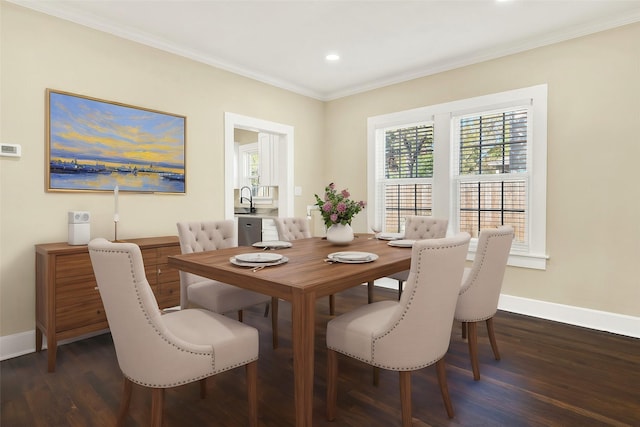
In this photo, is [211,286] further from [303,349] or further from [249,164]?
[249,164]

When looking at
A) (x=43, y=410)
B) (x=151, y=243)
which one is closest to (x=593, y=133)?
(x=151, y=243)

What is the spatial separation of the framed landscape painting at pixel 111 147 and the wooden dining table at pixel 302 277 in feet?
4.89

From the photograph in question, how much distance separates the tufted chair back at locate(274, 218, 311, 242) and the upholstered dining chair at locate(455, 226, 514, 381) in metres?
1.70

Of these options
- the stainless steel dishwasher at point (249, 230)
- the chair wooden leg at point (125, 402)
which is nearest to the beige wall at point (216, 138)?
the stainless steel dishwasher at point (249, 230)

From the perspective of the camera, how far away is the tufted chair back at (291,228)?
3.35 metres

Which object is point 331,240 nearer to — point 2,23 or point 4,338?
point 4,338

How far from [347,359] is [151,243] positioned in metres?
1.87

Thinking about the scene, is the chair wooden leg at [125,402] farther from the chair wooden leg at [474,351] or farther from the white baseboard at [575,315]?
the white baseboard at [575,315]

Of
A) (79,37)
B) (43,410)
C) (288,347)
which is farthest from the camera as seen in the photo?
(79,37)

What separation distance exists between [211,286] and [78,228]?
A: 3.87ft

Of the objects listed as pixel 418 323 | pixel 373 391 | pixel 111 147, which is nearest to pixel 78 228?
pixel 111 147

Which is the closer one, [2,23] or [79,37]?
[2,23]

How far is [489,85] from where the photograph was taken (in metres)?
3.77

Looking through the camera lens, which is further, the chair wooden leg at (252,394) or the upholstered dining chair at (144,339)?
the chair wooden leg at (252,394)
